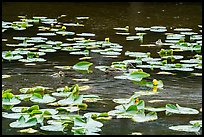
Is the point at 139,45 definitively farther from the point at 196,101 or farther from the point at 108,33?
the point at 196,101

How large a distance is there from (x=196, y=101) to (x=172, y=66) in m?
1.05

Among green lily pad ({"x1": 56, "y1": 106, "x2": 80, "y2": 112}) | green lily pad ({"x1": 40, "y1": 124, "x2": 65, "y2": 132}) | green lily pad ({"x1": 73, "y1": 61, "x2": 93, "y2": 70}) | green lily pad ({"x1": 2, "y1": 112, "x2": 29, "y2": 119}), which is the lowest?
green lily pad ({"x1": 40, "y1": 124, "x2": 65, "y2": 132})

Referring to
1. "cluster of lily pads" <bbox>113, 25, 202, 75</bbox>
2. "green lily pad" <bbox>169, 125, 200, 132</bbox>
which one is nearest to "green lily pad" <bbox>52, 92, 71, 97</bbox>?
"green lily pad" <bbox>169, 125, 200, 132</bbox>

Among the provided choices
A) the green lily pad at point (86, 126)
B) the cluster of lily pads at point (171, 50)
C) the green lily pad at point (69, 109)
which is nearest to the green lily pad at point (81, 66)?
the cluster of lily pads at point (171, 50)

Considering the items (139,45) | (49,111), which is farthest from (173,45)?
(49,111)

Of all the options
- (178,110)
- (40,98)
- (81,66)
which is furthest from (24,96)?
(81,66)

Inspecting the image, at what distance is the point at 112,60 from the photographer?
17.3 ft

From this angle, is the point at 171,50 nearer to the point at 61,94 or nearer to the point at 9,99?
the point at 61,94

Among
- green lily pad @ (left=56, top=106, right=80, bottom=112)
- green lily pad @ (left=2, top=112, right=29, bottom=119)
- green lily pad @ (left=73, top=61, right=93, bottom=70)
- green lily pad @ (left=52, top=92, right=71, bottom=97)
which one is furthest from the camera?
green lily pad @ (left=73, top=61, right=93, bottom=70)

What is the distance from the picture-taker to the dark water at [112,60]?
137 inches

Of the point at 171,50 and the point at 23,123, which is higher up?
the point at 171,50

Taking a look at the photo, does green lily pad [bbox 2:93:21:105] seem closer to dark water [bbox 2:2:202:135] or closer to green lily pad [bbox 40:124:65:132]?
dark water [bbox 2:2:202:135]

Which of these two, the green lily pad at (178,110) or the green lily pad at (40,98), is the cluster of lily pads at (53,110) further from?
the green lily pad at (178,110)

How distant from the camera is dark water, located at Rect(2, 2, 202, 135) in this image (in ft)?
11.4
